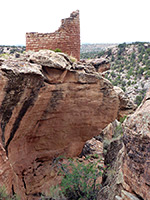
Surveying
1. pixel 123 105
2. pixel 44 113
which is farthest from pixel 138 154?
pixel 123 105

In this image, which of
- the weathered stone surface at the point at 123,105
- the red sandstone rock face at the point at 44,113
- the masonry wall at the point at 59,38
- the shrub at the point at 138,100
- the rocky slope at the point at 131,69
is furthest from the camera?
the rocky slope at the point at 131,69

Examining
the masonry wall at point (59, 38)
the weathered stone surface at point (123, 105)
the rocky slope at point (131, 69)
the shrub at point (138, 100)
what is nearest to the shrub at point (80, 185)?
the weathered stone surface at point (123, 105)

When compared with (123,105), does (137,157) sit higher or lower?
higher

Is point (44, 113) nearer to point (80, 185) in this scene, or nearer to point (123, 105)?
point (80, 185)

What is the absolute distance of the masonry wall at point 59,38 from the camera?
419 inches

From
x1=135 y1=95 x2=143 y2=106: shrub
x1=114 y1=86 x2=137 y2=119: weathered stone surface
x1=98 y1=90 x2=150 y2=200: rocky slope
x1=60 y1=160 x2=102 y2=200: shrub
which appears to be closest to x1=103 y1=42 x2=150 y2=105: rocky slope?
x1=135 y1=95 x2=143 y2=106: shrub

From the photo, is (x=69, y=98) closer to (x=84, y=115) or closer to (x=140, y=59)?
(x=84, y=115)

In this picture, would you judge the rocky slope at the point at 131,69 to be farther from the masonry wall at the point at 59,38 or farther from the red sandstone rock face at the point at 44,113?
the red sandstone rock face at the point at 44,113

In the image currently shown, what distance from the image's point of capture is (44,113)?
7480mm

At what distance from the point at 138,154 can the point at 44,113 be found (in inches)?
173

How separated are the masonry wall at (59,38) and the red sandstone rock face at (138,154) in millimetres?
7627

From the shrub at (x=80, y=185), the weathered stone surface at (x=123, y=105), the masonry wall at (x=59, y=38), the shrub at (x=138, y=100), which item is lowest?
the shrub at (x=138, y=100)

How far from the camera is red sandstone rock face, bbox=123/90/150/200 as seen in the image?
3465mm

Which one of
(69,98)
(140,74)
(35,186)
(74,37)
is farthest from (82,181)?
(140,74)
